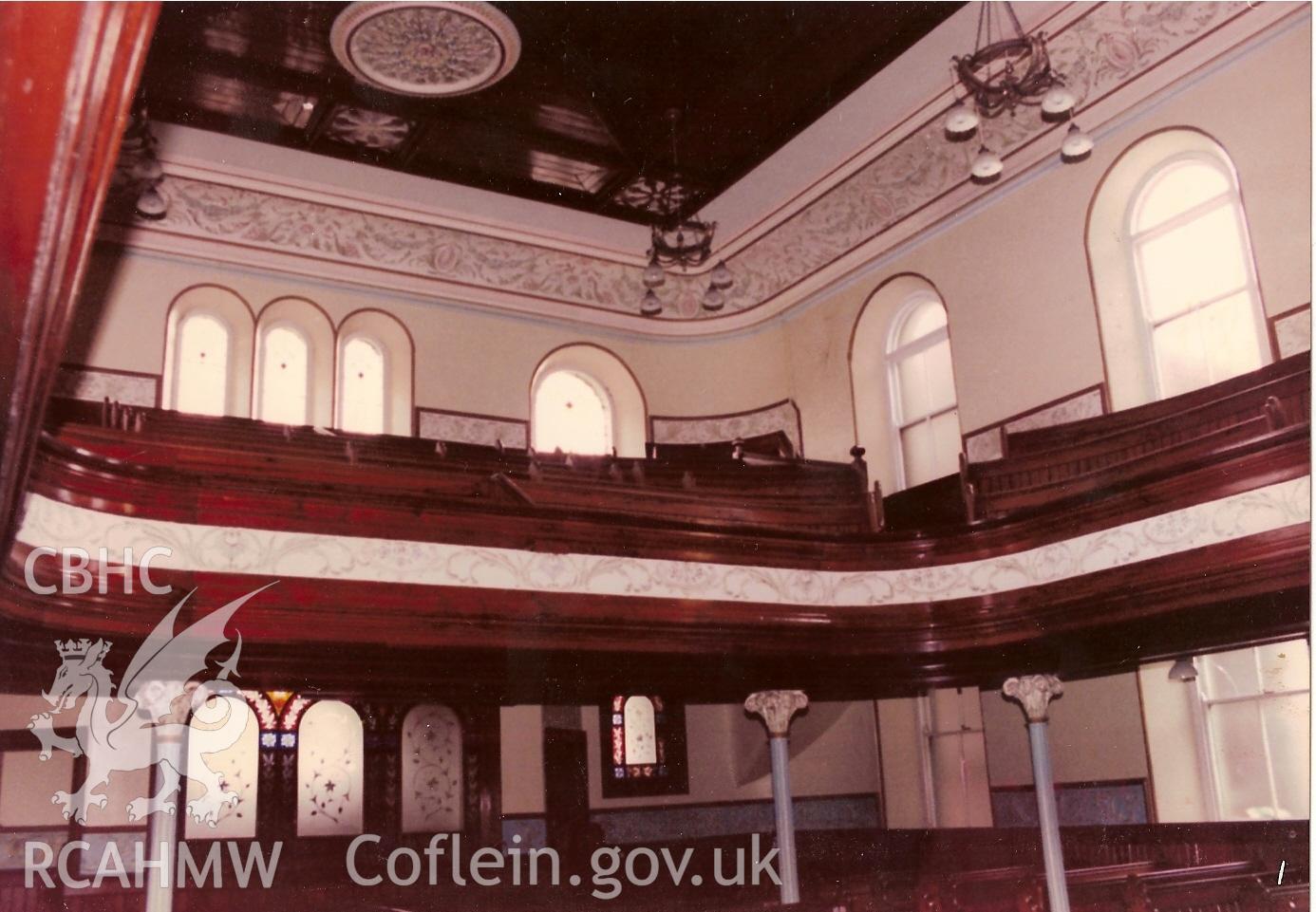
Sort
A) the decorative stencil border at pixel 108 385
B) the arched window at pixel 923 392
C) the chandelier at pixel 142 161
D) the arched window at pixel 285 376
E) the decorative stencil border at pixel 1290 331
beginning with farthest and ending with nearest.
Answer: the arched window at pixel 285 376, the arched window at pixel 923 392, the decorative stencil border at pixel 108 385, the chandelier at pixel 142 161, the decorative stencil border at pixel 1290 331

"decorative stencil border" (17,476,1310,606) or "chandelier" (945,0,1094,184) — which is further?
"chandelier" (945,0,1094,184)

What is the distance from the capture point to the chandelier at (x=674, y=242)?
11586mm

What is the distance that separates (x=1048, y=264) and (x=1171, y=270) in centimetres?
104

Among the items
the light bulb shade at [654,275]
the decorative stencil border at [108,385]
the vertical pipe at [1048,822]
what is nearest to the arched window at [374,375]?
the decorative stencil border at [108,385]

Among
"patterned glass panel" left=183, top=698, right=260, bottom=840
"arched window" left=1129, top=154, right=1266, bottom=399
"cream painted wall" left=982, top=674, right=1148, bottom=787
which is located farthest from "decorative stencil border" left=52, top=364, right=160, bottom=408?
"arched window" left=1129, top=154, right=1266, bottom=399

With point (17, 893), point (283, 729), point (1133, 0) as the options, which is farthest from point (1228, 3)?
point (17, 893)

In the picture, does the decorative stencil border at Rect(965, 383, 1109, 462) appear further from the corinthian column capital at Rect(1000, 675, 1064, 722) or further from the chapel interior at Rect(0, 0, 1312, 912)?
the corinthian column capital at Rect(1000, 675, 1064, 722)

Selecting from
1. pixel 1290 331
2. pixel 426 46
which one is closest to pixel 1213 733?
pixel 1290 331

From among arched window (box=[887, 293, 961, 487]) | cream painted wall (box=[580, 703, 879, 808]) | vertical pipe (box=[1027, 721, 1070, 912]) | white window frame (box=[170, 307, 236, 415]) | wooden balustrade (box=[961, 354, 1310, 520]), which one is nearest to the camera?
wooden balustrade (box=[961, 354, 1310, 520])

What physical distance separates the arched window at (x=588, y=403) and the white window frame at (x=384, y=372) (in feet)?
5.53

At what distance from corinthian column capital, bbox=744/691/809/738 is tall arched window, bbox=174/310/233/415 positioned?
6.35 m

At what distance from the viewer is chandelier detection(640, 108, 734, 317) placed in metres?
A: 11.6

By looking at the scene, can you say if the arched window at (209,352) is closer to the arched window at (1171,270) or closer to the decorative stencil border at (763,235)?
the decorative stencil border at (763,235)

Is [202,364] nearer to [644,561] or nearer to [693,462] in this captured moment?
[693,462]
